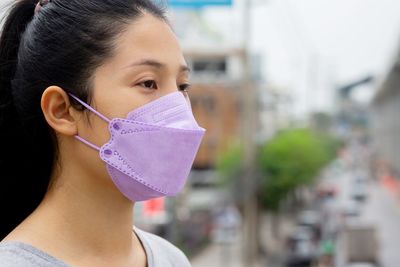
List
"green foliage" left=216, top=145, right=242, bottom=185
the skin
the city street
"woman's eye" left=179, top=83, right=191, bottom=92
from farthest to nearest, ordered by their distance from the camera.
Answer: "green foliage" left=216, top=145, right=242, bottom=185 → the city street → "woman's eye" left=179, top=83, right=191, bottom=92 → the skin

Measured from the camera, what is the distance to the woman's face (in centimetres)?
125

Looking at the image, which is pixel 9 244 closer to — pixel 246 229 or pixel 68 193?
pixel 68 193

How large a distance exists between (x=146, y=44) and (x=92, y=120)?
19 cm

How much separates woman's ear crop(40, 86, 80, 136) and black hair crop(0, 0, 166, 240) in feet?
0.07

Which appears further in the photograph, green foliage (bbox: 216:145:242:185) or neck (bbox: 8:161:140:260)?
green foliage (bbox: 216:145:242:185)

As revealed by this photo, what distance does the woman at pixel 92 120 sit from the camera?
49.5 inches

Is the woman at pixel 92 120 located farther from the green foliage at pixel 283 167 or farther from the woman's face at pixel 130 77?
the green foliage at pixel 283 167

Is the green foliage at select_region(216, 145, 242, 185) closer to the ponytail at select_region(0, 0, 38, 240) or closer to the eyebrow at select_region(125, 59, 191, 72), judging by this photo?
the ponytail at select_region(0, 0, 38, 240)

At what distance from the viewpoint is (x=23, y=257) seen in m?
1.15

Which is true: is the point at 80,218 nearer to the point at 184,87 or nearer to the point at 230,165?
the point at 184,87

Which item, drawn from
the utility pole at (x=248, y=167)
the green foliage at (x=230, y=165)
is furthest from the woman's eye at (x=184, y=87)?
the green foliage at (x=230, y=165)

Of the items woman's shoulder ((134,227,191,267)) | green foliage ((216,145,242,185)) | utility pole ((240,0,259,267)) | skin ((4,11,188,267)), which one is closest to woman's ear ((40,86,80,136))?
skin ((4,11,188,267))

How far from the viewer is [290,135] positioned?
81.6ft

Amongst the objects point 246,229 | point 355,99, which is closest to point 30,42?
point 246,229
